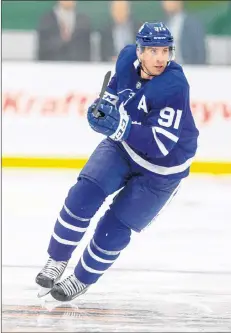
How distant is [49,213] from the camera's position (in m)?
4.99

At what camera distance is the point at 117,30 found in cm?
625

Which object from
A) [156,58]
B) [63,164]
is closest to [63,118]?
[63,164]

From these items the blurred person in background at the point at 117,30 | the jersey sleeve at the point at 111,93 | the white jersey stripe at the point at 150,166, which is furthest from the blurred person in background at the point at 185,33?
the white jersey stripe at the point at 150,166

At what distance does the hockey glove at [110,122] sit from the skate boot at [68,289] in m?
0.57

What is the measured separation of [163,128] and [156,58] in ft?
0.83

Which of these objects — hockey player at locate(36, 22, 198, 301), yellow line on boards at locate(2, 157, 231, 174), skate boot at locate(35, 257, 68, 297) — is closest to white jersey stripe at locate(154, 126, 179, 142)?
hockey player at locate(36, 22, 198, 301)

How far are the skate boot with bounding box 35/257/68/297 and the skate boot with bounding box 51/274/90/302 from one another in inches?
1.0

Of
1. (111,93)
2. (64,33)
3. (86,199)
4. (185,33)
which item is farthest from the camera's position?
(64,33)

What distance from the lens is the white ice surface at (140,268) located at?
3.27 meters

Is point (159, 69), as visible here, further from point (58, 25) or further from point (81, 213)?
point (58, 25)

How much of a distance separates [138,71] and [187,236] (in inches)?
49.7

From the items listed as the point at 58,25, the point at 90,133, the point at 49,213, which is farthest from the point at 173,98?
the point at 58,25

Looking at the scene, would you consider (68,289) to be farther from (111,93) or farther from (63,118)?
(63,118)

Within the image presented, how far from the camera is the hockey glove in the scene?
10.9ft
